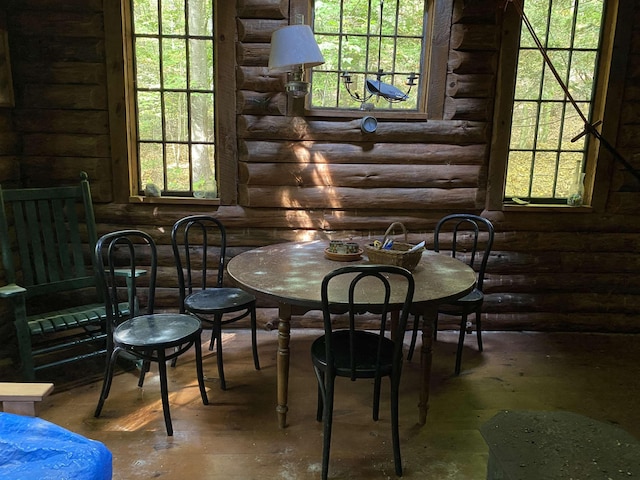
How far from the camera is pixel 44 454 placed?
1.39m

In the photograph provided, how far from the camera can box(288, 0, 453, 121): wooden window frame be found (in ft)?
11.3

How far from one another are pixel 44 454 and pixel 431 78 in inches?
128

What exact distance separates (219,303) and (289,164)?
1.23 metres

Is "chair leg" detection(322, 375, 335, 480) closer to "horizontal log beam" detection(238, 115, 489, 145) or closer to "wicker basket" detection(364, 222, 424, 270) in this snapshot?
"wicker basket" detection(364, 222, 424, 270)

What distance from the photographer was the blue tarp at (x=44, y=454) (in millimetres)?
1321

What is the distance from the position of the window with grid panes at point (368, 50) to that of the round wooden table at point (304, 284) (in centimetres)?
135

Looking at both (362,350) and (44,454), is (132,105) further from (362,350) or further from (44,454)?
(44,454)

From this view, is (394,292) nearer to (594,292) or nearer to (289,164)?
(289,164)

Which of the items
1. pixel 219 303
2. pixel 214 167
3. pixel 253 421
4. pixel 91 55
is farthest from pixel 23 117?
pixel 253 421

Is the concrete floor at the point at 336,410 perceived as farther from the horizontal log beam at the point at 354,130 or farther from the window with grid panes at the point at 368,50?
the window with grid panes at the point at 368,50

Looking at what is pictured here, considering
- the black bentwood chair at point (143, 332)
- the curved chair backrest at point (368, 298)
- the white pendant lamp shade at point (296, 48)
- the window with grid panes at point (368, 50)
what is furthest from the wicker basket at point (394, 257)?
the window with grid panes at point (368, 50)

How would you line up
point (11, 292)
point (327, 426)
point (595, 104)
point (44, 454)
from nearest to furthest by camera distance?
point (44, 454) < point (327, 426) < point (11, 292) < point (595, 104)

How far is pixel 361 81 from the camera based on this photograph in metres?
3.60

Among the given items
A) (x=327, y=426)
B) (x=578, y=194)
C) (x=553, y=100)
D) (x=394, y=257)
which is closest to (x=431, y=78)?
(x=553, y=100)
